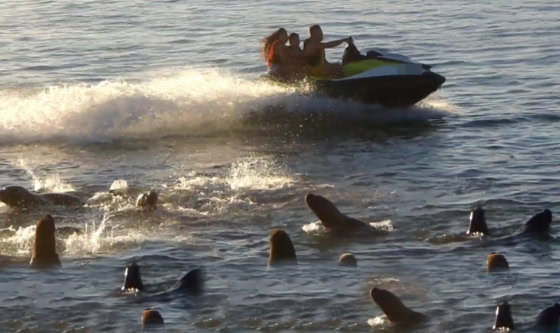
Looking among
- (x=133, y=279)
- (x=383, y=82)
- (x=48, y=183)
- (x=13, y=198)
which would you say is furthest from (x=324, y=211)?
(x=383, y=82)

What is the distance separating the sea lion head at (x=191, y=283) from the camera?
14.1 meters

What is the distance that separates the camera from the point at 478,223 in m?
15.9

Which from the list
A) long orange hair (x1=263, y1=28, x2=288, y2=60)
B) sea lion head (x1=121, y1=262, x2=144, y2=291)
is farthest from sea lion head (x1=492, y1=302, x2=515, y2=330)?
long orange hair (x1=263, y1=28, x2=288, y2=60)

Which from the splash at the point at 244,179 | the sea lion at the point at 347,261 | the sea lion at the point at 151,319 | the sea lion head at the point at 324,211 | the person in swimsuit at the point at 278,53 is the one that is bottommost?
the splash at the point at 244,179

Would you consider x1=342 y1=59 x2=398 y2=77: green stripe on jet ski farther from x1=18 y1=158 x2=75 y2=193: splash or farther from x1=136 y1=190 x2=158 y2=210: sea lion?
x1=136 y1=190 x2=158 y2=210: sea lion

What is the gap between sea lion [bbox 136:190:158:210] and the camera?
17391 mm

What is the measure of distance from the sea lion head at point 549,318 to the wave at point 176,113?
10842 millimetres

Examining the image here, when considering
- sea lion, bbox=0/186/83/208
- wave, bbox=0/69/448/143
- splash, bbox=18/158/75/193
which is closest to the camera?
sea lion, bbox=0/186/83/208

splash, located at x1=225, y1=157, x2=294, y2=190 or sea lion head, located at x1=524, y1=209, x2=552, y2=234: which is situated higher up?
sea lion head, located at x1=524, y1=209, x2=552, y2=234

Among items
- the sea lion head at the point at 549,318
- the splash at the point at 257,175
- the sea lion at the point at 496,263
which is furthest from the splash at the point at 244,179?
the sea lion head at the point at 549,318

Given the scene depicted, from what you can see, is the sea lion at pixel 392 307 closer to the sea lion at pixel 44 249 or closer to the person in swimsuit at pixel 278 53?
the sea lion at pixel 44 249

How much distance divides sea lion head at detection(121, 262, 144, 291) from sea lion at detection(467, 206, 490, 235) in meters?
3.98

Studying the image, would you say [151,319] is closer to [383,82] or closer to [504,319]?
[504,319]

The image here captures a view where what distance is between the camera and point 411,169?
19.7 meters
